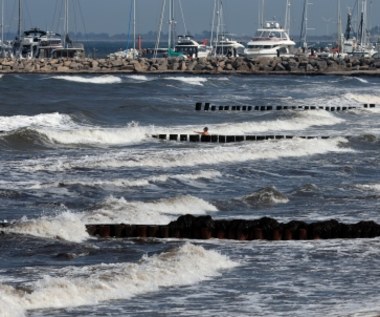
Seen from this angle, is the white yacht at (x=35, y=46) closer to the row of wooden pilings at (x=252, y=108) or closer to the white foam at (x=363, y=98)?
the white foam at (x=363, y=98)

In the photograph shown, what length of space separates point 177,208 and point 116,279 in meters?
Result: 7.13

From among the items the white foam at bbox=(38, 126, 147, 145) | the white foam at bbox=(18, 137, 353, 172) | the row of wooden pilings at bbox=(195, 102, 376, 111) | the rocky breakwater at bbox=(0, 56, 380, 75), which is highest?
the white foam at bbox=(18, 137, 353, 172)

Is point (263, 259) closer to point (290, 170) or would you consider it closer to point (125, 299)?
point (125, 299)

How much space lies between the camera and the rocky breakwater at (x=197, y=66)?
299ft

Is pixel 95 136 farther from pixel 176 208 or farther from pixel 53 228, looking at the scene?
pixel 53 228

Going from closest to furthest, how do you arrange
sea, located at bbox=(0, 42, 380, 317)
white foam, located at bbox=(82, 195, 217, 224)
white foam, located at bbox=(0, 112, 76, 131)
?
sea, located at bbox=(0, 42, 380, 317)
white foam, located at bbox=(82, 195, 217, 224)
white foam, located at bbox=(0, 112, 76, 131)

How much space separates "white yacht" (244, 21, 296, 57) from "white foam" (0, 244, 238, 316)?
98.6 m

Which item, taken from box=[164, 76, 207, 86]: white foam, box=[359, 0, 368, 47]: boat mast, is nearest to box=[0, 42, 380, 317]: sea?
box=[164, 76, 207, 86]: white foam

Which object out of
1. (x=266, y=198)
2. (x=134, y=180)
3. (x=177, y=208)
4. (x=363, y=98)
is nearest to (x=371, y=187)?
(x=266, y=198)

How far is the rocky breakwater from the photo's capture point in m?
91.2

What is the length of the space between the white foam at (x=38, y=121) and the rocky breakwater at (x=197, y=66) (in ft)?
134

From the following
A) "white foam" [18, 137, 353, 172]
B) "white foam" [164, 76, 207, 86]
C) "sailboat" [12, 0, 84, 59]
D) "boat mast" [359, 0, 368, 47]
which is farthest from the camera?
"boat mast" [359, 0, 368, 47]

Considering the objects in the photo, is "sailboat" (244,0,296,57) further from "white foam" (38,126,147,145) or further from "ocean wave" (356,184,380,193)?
"ocean wave" (356,184,380,193)

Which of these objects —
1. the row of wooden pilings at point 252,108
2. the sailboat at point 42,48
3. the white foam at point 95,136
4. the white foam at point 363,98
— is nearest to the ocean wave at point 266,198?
the white foam at point 95,136
